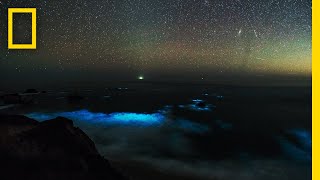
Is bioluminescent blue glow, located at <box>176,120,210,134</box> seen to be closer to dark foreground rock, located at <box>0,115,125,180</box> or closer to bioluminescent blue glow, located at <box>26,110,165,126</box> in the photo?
bioluminescent blue glow, located at <box>26,110,165,126</box>

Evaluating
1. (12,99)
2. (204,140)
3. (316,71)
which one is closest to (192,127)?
(204,140)

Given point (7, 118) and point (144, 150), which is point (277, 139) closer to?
point (144, 150)

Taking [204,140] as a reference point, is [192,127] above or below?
above

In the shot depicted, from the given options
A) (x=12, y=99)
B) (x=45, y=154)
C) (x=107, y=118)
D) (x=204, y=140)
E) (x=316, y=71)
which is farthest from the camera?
(x=107, y=118)

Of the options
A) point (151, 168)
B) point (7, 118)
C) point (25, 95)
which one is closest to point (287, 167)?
point (151, 168)

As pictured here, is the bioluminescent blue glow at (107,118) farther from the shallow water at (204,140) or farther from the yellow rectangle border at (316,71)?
the yellow rectangle border at (316,71)

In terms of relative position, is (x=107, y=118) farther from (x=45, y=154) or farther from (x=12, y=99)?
(x=45, y=154)

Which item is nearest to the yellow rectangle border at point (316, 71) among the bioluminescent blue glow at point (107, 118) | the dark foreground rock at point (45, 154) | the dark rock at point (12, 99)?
the dark foreground rock at point (45, 154)
